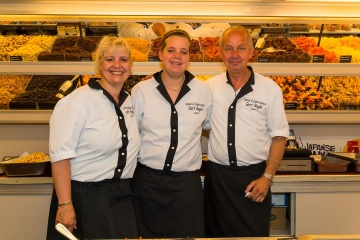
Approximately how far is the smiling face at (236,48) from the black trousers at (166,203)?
749 millimetres

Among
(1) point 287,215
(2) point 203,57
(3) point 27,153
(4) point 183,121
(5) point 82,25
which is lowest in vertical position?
(1) point 287,215

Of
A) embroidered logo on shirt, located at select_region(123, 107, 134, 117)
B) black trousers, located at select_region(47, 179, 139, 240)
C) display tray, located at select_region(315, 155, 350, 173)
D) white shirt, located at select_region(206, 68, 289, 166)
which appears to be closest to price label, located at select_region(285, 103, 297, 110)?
display tray, located at select_region(315, 155, 350, 173)

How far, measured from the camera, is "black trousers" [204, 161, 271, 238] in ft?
10.4

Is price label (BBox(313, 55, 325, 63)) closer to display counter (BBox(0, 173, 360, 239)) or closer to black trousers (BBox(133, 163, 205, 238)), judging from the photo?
display counter (BBox(0, 173, 360, 239))

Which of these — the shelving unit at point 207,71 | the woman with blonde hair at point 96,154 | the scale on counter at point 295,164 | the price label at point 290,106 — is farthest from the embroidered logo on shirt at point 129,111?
the price label at point 290,106

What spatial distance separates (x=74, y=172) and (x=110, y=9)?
165 cm

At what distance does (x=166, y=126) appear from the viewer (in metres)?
3.02

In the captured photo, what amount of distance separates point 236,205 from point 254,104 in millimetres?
666

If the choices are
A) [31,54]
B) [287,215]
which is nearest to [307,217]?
[287,215]

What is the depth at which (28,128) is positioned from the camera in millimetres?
4266

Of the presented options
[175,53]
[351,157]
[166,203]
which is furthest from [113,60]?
[351,157]

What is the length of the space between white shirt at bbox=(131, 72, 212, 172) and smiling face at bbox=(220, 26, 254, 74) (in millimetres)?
310

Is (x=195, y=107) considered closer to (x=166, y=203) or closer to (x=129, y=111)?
(x=129, y=111)

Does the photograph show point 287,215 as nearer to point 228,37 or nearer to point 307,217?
point 307,217
